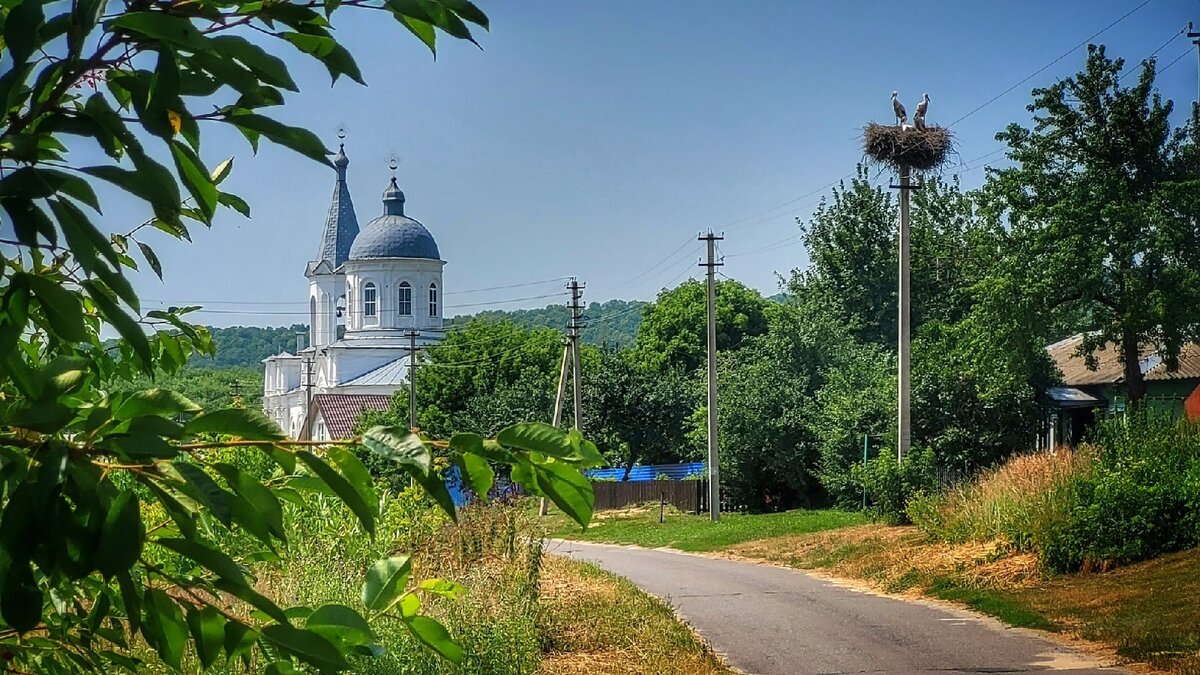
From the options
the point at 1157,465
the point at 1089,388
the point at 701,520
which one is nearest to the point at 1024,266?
the point at 1089,388

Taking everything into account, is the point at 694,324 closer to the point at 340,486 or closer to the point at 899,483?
the point at 899,483

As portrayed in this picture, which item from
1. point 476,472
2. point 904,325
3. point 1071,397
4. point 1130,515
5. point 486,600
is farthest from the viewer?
point 1071,397

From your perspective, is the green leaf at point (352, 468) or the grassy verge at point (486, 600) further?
the grassy verge at point (486, 600)

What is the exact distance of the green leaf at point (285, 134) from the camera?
4.91ft

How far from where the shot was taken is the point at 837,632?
14.2 m

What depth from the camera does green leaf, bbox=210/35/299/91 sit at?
138cm

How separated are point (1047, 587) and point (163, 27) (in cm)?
1654

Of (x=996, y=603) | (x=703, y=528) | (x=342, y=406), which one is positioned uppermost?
(x=342, y=406)

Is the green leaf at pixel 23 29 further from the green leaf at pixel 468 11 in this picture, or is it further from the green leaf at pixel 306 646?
the green leaf at pixel 306 646

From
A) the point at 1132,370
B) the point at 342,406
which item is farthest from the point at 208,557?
the point at 342,406

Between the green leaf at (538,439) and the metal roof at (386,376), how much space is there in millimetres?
74879

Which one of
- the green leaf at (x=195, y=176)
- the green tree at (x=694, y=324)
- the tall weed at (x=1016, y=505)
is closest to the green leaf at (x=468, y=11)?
the green leaf at (x=195, y=176)

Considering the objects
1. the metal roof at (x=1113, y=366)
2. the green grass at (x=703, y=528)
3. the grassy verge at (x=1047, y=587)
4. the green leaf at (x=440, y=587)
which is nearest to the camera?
the green leaf at (x=440, y=587)

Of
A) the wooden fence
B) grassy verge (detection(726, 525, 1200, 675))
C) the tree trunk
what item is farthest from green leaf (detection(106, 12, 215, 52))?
the wooden fence
